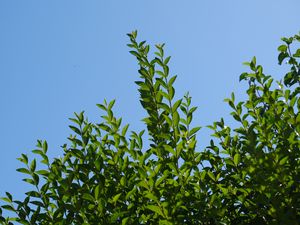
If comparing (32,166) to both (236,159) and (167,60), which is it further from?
(236,159)

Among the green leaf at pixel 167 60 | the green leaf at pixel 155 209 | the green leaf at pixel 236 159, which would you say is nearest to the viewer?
the green leaf at pixel 155 209

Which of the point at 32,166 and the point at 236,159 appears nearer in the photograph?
the point at 236,159

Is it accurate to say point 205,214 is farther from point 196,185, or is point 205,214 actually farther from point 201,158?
point 201,158

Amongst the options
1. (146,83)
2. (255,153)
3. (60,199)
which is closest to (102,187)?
(60,199)

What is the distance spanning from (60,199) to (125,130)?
105 cm

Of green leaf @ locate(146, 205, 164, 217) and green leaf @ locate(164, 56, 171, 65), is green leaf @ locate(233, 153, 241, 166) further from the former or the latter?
green leaf @ locate(164, 56, 171, 65)

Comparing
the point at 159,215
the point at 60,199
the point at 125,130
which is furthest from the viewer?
the point at 125,130

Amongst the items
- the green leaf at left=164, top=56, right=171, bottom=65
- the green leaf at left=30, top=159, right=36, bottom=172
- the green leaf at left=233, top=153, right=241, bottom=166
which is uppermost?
the green leaf at left=164, top=56, right=171, bottom=65

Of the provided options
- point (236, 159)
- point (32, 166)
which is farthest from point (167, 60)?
point (32, 166)

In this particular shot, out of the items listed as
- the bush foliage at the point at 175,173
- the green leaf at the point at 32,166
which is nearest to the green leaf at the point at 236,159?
the bush foliage at the point at 175,173

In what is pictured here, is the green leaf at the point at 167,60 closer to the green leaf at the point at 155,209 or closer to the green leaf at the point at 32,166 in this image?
the green leaf at the point at 155,209

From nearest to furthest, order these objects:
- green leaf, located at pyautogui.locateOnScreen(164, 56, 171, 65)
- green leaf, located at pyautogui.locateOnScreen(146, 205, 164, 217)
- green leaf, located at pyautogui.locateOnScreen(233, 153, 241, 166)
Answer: green leaf, located at pyautogui.locateOnScreen(146, 205, 164, 217) → green leaf, located at pyautogui.locateOnScreen(233, 153, 241, 166) → green leaf, located at pyautogui.locateOnScreen(164, 56, 171, 65)

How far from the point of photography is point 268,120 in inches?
165

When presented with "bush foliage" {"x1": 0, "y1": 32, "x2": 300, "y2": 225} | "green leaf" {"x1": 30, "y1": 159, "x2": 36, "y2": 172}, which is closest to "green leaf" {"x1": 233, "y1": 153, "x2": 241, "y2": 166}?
"bush foliage" {"x1": 0, "y1": 32, "x2": 300, "y2": 225}
